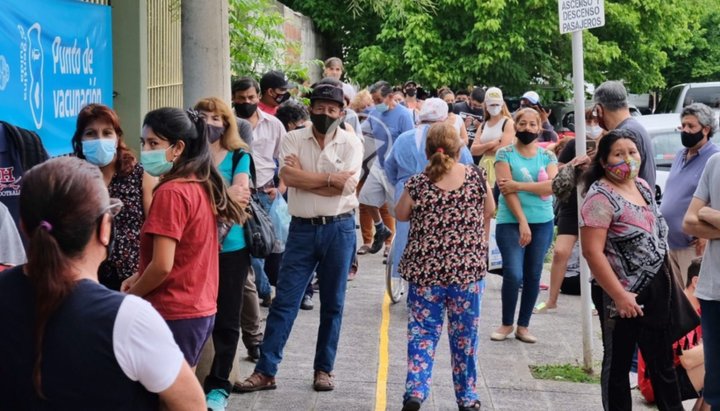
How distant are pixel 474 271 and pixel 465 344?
452 mm

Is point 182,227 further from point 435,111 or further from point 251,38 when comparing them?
point 251,38

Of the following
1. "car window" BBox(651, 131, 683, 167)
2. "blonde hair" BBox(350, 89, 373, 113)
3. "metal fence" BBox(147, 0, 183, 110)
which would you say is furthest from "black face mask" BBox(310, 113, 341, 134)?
"car window" BBox(651, 131, 683, 167)

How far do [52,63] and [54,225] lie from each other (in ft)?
15.1

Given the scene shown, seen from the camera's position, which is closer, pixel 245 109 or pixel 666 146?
pixel 245 109

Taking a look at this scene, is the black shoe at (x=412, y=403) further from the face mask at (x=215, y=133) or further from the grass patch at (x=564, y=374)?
the face mask at (x=215, y=133)

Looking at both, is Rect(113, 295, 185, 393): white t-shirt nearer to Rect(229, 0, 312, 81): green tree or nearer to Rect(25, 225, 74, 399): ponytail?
Rect(25, 225, 74, 399): ponytail

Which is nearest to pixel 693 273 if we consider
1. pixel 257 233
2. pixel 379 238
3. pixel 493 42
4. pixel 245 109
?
pixel 257 233

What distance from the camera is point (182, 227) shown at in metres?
4.96

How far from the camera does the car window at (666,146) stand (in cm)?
1459

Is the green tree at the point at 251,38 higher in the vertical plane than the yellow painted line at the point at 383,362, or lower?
higher

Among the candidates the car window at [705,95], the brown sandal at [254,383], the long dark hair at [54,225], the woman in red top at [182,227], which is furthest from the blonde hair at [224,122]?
the car window at [705,95]

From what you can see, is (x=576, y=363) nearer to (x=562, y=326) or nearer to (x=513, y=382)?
(x=513, y=382)

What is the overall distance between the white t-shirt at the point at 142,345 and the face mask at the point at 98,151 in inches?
114

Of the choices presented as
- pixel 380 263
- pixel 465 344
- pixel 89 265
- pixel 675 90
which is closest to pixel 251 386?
pixel 465 344
